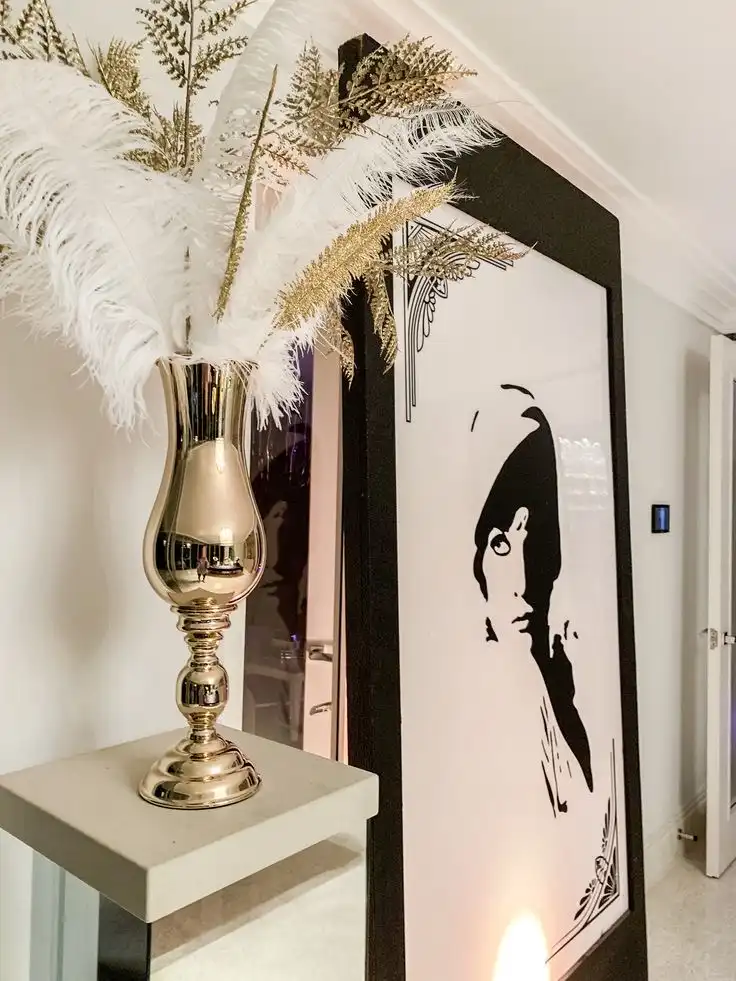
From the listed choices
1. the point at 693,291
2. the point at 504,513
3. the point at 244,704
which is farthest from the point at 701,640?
the point at 244,704

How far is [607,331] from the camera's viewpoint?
189 cm

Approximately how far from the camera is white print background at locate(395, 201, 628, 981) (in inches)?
48.2

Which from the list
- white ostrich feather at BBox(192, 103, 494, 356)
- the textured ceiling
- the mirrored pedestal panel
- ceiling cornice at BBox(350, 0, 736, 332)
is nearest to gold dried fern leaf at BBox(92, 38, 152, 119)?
white ostrich feather at BBox(192, 103, 494, 356)

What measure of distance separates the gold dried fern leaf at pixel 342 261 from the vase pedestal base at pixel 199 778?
42cm

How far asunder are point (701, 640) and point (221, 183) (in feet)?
9.43

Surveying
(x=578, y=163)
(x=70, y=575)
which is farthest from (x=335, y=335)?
(x=578, y=163)

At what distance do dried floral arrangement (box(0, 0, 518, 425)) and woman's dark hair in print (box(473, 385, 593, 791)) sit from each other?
28.1 inches

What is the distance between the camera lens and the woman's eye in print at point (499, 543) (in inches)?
56.4

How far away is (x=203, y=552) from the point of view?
2.35ft

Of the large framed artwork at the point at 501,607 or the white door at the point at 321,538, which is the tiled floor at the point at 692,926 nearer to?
the large framed artwork at the point at 501,607

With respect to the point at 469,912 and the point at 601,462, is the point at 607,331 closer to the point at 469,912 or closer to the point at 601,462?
the point at 601,462

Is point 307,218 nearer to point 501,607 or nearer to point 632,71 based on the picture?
point 501,607

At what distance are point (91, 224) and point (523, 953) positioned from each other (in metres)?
1.39

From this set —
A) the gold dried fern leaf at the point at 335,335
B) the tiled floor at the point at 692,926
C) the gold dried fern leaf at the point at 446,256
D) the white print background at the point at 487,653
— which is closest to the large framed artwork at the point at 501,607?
the white print background at the point at 487,653
